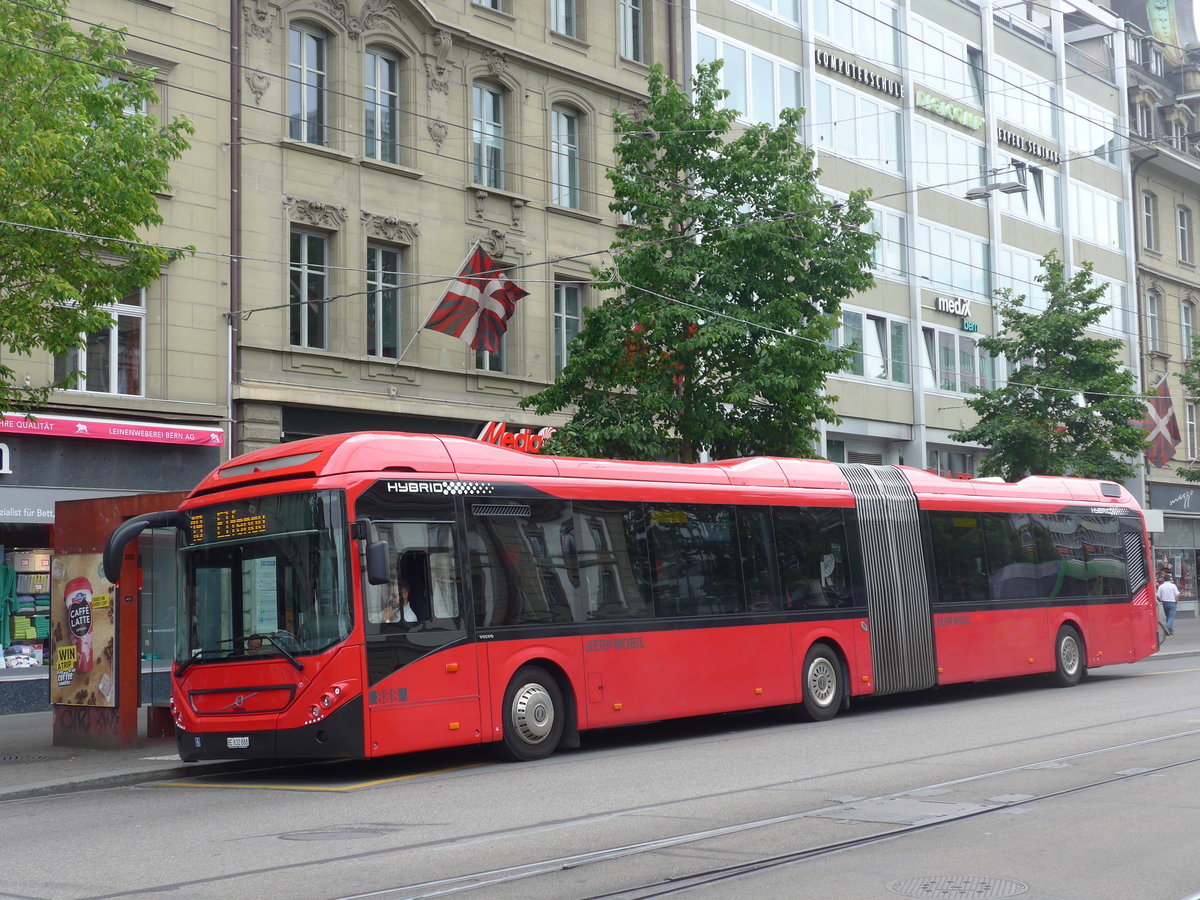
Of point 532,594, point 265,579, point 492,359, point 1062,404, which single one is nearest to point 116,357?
point 492,359

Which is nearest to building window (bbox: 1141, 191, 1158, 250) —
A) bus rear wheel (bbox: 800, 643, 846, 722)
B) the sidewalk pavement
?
bus rear wheel (bbox: 800, 643, 846, 722)

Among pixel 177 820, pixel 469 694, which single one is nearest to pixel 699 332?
pixel 469 694

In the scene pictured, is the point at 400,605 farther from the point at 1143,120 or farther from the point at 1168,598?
the point at 1143,120

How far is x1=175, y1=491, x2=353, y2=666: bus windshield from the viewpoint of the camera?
499 inches

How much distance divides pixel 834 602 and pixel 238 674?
787 centimetres

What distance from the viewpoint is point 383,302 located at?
25.5 m

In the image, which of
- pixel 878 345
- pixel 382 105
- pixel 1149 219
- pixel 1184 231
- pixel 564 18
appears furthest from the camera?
pixel 1184 231

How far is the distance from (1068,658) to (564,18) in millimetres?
15617

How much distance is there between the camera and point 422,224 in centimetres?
2589

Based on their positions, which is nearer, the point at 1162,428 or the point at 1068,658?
the point at 1068,658

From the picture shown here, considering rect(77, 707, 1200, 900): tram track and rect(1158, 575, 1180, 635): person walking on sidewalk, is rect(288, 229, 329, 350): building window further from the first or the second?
rect(1158, 575, 1180, 635): person walking on sidewalk

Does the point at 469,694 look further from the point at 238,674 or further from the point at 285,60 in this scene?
the point at 285,60

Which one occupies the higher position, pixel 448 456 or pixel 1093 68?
pixel 1093 68

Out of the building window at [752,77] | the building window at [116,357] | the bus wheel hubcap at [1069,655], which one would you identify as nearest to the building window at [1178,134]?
the building window at [752,77]
